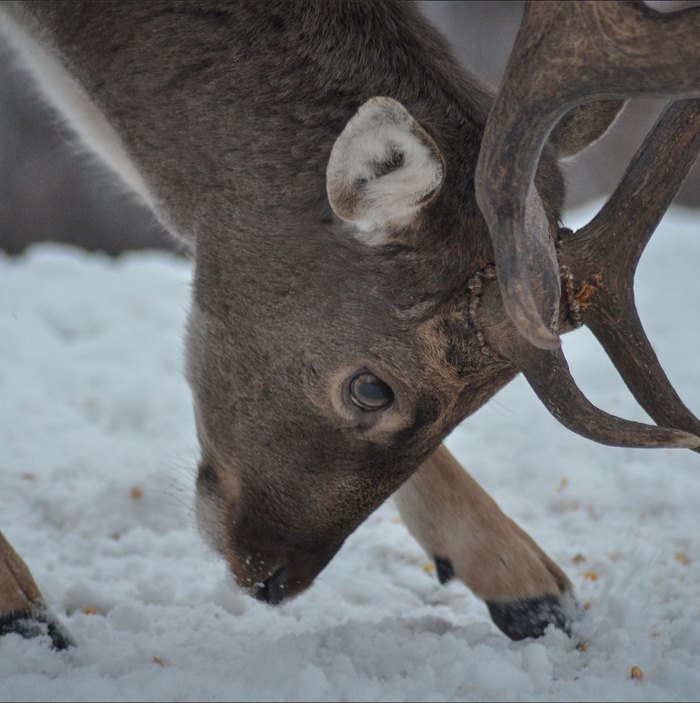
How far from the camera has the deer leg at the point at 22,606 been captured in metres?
3.42

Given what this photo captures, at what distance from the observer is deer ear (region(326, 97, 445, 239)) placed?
2.98 m

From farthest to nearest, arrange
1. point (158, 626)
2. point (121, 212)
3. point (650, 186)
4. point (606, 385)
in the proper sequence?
point (121, 212), point (606, 385), point (158, 626), point (650, 186)

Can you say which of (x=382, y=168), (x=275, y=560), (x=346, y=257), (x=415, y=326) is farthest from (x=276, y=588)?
(x=382, y=168)

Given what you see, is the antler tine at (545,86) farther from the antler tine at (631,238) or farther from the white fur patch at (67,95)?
the white fur patch at (67,95)

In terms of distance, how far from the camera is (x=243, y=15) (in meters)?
3.77

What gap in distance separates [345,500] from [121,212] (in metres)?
8.26

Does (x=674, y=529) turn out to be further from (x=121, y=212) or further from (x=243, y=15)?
(x=121, y=212)

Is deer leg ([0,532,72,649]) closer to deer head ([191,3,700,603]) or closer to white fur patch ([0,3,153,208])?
deer head ([191,3,700,603])

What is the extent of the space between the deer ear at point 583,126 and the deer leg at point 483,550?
131 centimetres

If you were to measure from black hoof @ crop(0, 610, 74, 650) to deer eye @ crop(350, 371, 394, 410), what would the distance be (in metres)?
1.19

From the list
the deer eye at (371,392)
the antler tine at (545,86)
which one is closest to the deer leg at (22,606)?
the deer eye at (371,392)

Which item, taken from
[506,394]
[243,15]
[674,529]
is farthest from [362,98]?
[506,394]

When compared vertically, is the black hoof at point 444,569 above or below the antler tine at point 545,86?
below

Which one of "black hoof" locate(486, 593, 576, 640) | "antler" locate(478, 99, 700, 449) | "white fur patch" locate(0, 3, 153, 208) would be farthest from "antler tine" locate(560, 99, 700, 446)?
"white fur patch" locate(0, 3, 153, 208)
